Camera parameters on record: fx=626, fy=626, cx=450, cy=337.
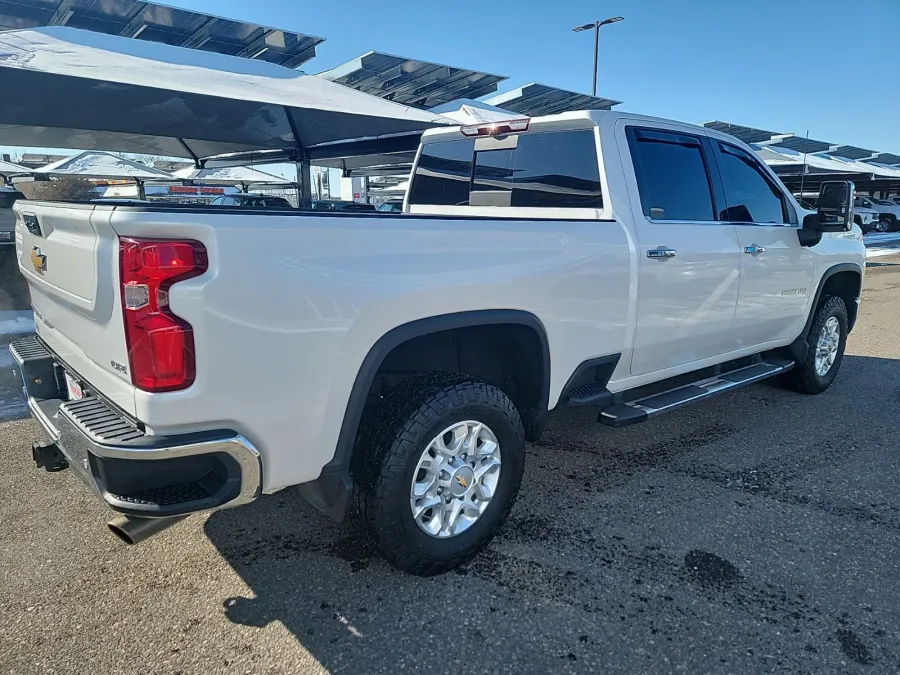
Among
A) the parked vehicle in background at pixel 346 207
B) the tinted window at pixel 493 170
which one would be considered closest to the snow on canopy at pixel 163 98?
the parked vehicle in background at pixel 346 207

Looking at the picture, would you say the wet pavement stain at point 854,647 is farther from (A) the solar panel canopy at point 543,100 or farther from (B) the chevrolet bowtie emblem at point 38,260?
(A) the solar panel canopy at point 543,100

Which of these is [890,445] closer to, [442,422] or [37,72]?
[442,422]

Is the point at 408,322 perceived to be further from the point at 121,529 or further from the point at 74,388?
the point at 74,388

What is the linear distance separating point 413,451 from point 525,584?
0.77m

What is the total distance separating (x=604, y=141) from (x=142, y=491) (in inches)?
108

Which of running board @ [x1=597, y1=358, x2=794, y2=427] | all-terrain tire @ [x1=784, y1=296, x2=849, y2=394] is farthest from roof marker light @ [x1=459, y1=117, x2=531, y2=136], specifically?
all-terrain tire @ [x1=784, y1=296, x2=849, y2=394]

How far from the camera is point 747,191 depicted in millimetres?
4254

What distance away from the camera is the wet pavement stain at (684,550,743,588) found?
266cm

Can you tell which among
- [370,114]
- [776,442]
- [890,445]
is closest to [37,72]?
[370,114]

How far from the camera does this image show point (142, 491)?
200cm

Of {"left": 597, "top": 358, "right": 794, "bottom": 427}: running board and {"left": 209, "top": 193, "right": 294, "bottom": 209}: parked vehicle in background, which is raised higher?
{"left": 209, "top": 193, "right": 294, "bottom": 209}: parked vehicle in background

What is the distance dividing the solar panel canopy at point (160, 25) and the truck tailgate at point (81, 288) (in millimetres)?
9976

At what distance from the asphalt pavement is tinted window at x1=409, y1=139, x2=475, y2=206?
190 centimetres

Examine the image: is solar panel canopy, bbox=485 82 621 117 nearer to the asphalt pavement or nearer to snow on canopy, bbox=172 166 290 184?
snow on canopy, bbox=172 166 290 184
